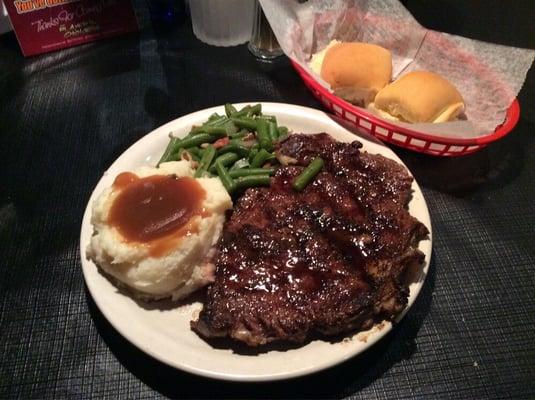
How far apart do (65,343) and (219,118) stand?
1726 millimetres

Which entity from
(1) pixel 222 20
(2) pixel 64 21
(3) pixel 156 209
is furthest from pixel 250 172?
(2) pixel 64 21

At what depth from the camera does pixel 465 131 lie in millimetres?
3092

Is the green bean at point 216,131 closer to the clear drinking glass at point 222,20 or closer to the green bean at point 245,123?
the green bean at point 245,123

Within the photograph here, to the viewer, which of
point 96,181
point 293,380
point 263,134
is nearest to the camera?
point 293,380

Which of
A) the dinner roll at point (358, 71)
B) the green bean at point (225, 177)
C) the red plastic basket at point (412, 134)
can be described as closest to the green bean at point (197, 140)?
the green bean at point (225, 177)

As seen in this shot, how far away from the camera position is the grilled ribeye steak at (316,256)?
222 centimetres

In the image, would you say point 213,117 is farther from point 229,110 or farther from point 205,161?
point 205,161

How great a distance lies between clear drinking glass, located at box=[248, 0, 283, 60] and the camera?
4219 millimetres

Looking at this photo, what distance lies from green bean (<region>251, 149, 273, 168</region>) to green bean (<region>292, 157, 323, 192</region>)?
0.37 m

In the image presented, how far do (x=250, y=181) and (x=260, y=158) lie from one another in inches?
8.1

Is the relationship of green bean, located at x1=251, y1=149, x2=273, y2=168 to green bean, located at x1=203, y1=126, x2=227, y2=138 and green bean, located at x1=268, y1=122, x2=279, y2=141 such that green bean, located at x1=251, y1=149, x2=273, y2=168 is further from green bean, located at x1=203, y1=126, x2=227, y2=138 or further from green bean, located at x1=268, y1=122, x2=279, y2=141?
green bean, located at x1=203, y1=126, x2=227, y2=138

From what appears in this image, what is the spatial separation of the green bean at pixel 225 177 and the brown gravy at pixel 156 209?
304mm

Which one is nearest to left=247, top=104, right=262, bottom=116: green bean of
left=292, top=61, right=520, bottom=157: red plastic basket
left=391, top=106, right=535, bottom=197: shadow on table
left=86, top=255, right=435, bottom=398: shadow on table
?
left=292, top=61, right=520, bottom=157: red plastic basket

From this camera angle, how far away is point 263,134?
3.12m
